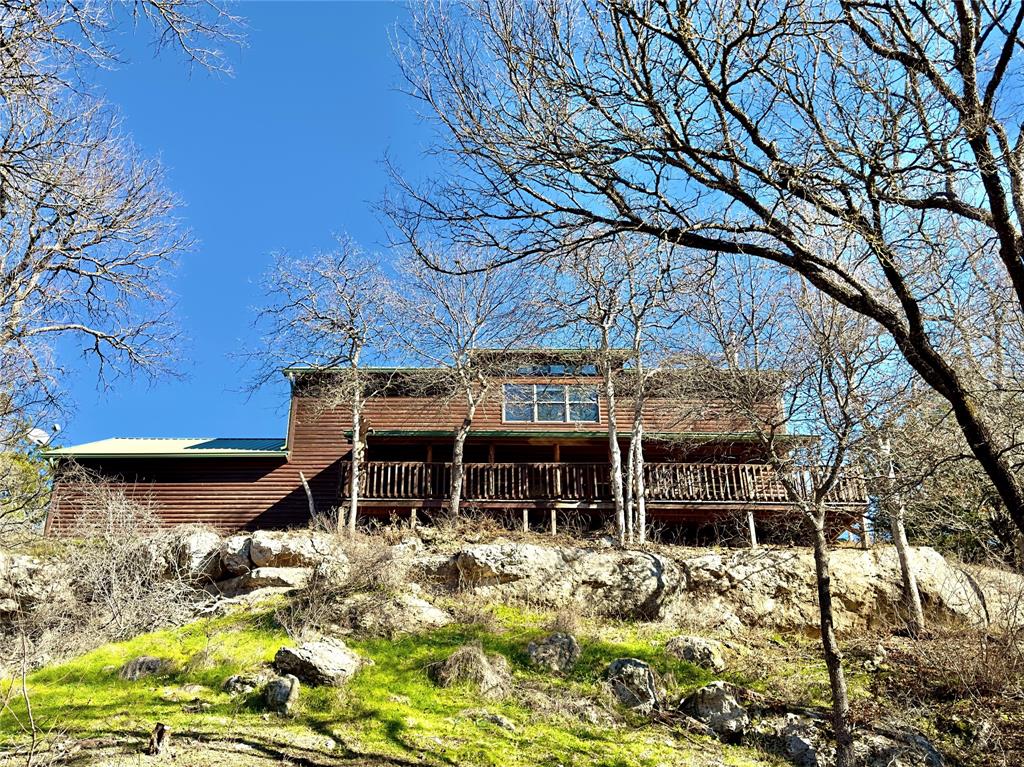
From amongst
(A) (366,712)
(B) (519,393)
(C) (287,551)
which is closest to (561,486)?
(B) (519,393)

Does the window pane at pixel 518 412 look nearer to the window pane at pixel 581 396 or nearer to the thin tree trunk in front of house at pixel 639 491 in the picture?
the window pane at pixel 581 396

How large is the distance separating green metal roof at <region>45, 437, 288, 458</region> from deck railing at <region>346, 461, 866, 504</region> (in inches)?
173

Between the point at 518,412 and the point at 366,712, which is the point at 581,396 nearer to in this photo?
the point at 518,412

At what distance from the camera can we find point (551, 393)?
72.5 ft

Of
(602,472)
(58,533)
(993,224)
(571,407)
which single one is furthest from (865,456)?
(58,533)

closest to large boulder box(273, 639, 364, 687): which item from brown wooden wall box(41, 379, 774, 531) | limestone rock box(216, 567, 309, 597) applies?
limestone rock box(216, 567, 309, 597)

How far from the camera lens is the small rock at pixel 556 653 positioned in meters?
10.9

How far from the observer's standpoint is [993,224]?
18.1 ft

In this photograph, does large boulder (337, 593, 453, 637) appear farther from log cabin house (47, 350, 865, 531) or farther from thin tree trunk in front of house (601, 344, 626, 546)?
thin tree trunk in front of house (601, 344, 626, 546)

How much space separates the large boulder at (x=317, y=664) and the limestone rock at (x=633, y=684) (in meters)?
3.76

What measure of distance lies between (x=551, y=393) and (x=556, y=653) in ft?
38.5

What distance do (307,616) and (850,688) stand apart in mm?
8639

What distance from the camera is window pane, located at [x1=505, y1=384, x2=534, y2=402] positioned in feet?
70.5

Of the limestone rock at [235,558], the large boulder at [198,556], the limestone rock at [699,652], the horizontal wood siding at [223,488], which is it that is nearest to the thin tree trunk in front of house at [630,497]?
the limestone rock at [699,652]
